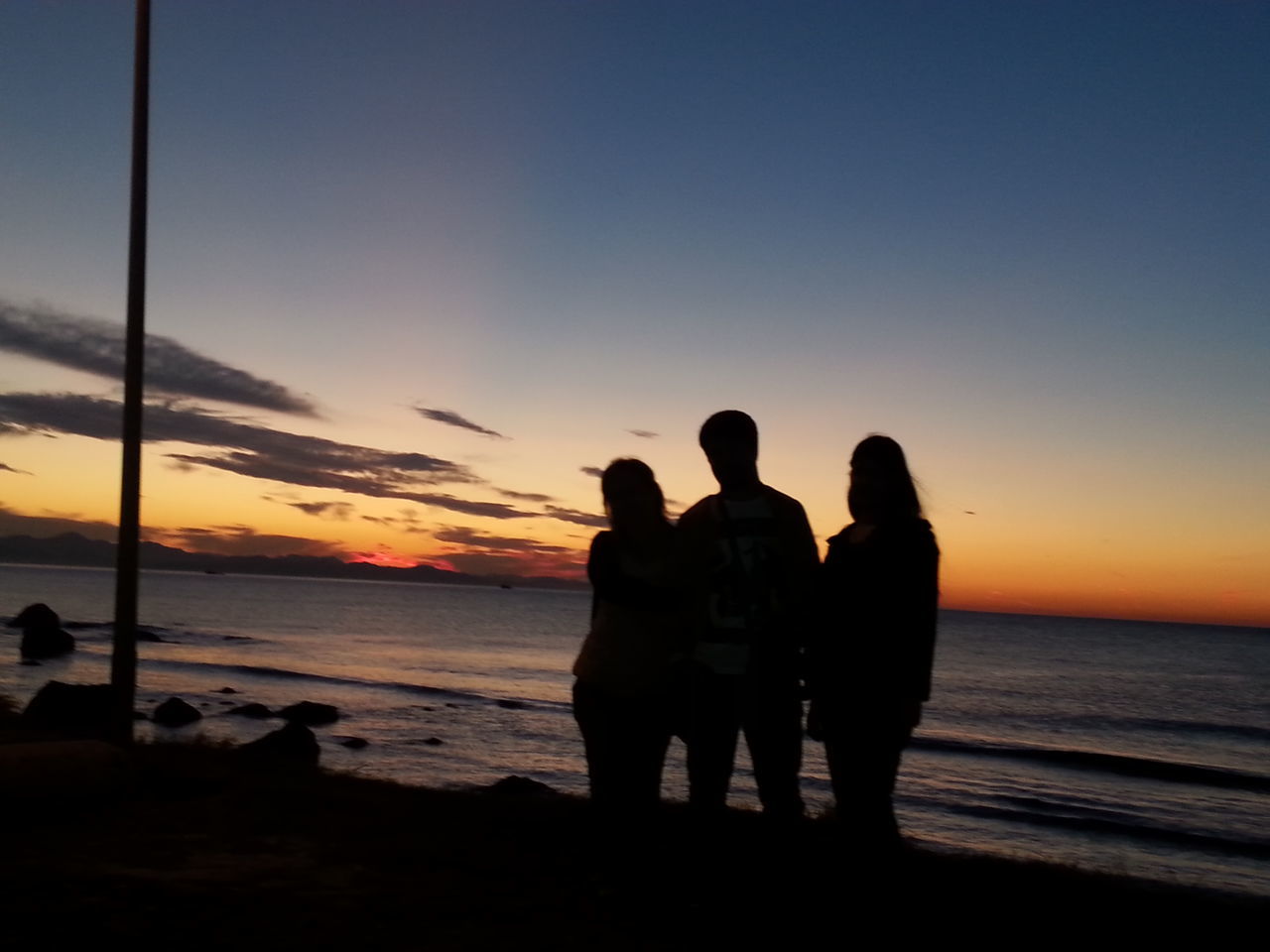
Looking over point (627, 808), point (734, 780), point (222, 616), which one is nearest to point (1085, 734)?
point (734, 780)

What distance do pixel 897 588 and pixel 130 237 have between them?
307 inches

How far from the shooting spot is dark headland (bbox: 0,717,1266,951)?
4070 mm

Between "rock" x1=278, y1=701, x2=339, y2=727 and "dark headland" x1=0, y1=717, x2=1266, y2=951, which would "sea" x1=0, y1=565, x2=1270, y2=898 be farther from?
"dark headland" x1=0, y1=717, x2=1266, y2=951

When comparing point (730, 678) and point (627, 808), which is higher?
point (730, 678)

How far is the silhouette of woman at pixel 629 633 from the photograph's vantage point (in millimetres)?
4414

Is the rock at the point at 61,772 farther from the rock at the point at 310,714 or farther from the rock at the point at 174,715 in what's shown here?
the rock at the point at 310,714

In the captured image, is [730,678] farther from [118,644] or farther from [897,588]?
[118,644]

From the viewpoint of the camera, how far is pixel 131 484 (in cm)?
827

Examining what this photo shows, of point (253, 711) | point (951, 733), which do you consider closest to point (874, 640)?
point (253, 711)

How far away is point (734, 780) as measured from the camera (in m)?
23.2

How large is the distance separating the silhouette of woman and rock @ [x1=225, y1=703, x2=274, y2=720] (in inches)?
1172

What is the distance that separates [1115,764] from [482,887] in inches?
1223

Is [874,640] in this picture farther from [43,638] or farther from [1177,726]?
[43,638]

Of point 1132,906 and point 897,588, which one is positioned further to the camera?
point 1132,906
